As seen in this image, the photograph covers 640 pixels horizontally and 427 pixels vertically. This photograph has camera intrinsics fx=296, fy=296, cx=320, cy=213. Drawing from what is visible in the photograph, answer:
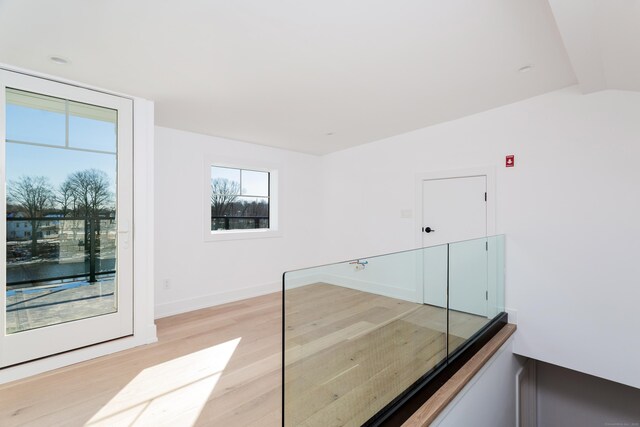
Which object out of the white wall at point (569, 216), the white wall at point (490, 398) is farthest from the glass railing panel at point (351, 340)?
the white wall at point (569, 216)

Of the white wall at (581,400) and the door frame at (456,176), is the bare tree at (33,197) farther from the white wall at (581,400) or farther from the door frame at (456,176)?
the white wall at (581,400)

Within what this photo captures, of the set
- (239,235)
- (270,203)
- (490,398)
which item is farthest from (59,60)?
(490,398)

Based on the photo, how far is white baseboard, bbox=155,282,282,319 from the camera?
3.68m

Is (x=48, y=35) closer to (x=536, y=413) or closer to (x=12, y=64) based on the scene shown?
(x=12, y=64)

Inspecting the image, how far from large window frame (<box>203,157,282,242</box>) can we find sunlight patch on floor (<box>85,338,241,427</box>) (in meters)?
1.85

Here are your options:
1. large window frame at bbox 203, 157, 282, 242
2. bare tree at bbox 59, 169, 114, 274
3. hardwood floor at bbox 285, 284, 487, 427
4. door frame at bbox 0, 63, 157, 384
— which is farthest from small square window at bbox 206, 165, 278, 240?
hardwood floor at bbox 285, 284, 487, 427

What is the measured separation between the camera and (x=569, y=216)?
112 inches

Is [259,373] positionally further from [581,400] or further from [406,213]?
[581,400]

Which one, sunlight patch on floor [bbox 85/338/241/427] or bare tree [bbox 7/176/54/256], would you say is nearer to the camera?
sunlight patch on floor [bbox 85/338/241/427]

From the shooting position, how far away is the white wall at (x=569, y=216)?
2.59 meters

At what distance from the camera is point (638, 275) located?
2.53 metres

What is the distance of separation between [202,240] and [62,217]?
1.64 metres

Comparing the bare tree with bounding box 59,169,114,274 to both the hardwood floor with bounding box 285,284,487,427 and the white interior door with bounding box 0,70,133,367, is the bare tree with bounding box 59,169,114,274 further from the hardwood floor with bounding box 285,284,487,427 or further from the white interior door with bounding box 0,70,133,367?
the hardwood floor with bounding box 285,284,487,427

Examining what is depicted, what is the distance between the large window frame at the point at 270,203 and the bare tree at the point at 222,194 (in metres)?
0.24
